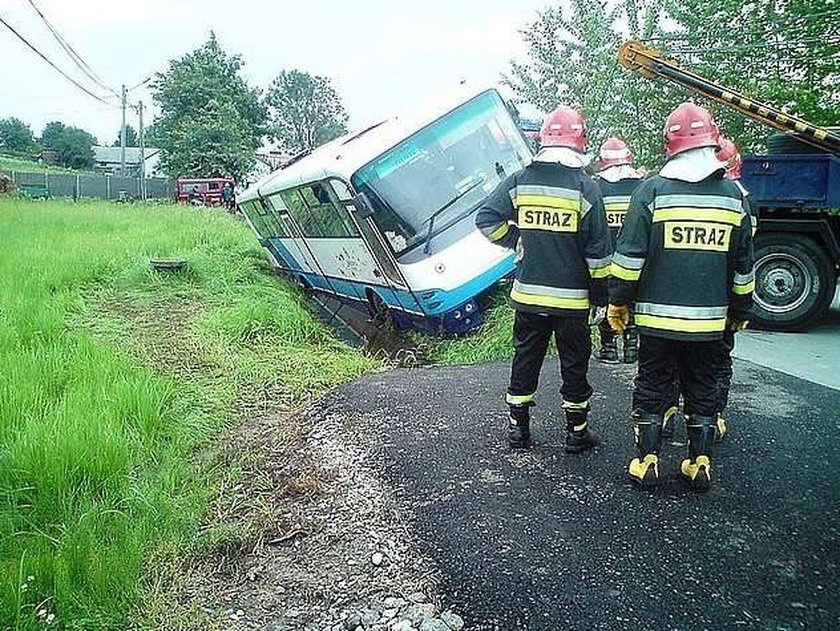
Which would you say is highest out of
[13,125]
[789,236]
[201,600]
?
Answer: [13,125]

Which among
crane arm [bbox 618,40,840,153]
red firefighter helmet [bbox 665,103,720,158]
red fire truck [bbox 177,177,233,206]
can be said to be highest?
red fire truck [bbox 177,177,233,206]

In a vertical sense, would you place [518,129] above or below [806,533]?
above

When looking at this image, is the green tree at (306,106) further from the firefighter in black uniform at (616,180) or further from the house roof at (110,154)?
the firefighter in black uniform at (616,180)

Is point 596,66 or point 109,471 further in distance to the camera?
point 596,66

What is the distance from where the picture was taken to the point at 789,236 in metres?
7.39

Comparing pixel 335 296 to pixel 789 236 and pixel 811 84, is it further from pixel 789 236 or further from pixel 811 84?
pixel 811 84

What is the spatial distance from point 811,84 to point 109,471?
11539mm

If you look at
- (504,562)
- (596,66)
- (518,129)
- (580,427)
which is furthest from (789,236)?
(596,66)

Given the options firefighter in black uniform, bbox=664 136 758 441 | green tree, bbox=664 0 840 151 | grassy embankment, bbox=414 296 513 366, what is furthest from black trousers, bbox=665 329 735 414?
green tree, bbox=664 0 840 151

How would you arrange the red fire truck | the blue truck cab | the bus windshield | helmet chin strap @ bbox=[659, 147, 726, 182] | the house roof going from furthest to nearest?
the house roof
the red fire truck
the blue truck cab
the bus windshield
helmet chin strap @ bbox=[659, 147, 726, 182]

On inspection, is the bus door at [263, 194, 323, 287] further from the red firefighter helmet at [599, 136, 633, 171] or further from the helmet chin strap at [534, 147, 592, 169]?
the helmet chin strap at [534, 147, 592, 169]

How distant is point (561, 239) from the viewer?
365 cm

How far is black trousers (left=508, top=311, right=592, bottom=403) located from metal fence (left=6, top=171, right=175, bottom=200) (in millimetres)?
37656

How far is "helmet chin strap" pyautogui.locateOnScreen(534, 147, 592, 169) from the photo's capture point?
11.8 feet
